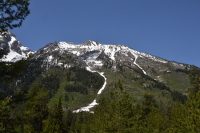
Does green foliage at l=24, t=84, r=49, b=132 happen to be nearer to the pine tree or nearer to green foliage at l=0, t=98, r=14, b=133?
the pine tree

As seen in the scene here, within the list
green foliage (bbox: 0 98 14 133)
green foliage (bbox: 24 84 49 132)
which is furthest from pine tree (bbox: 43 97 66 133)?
green foliage (bbox: 0 98 14 133)

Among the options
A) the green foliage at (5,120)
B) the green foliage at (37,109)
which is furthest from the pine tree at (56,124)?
the green foliage at (5,120)

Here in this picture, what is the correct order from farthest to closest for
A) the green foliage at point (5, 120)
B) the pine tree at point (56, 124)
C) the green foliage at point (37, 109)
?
the green foliage at point (37, 109) → the pine tree at point (56, 124) → the green foliage at point (5, 120)

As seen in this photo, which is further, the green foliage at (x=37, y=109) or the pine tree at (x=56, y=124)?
the green foliage at (x=37, y=109)

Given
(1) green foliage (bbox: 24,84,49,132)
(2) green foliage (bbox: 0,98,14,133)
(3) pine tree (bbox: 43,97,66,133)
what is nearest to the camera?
(2) green foliage (bbox: 0,98,14,133)

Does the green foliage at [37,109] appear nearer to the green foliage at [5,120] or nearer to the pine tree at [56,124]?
the pine tree at [56,124]

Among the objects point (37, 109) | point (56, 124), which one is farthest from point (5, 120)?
point (56, 124)

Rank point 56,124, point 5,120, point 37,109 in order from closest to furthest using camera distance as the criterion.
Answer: point 5,120
point 37,109
point 56,124

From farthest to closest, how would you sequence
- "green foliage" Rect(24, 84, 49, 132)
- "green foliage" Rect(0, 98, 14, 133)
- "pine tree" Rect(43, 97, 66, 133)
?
"green foliage" Rect(24, 84, 49, 132) → "pine tree" Rect(43, 97, 66, 133) → "green foliage" Rect(0, 98, 14, 133)

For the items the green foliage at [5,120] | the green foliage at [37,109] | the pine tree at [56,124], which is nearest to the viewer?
the green foliage at [5,120]

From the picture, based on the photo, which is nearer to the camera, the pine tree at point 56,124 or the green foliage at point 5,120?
the green foliage at point 5,120

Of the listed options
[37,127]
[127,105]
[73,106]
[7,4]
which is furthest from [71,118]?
[7,4]

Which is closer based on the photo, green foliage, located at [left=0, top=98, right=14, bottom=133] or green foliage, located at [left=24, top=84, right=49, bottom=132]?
green foliage, located at [left=0, top=98, right=14, bottom=133]

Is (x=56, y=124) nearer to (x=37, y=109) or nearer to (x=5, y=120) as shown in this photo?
(x=37, y=109)
